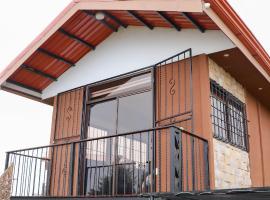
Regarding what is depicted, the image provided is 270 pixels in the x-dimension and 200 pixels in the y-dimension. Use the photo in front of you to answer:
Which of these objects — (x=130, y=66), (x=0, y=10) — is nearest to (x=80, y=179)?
(x=130, y=66)

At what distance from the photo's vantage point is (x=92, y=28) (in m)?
7.89

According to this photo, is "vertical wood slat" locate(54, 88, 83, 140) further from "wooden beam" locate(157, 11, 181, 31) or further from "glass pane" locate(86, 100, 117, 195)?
"wooden beam" locate(157, 11, 181, 31)

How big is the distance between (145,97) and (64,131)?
2243 millimetres

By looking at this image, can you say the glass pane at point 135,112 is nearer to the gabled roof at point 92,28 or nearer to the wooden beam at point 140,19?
the wooden beam at point 140,19

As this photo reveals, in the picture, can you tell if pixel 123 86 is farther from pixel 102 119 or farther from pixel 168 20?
pixel 168 20

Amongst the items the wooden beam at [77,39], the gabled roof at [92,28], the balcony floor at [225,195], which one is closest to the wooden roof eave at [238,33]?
the gabled roof at [92,28]

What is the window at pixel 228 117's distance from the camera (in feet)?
22.2

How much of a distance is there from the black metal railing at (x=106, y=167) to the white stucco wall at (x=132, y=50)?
1419mm

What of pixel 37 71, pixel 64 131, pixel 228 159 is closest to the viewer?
pixel 228 159

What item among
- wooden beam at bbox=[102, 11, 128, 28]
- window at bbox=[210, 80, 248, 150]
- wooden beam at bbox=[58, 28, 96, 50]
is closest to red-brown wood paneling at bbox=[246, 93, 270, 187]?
window at bbox=[210, 80, 248, 150]

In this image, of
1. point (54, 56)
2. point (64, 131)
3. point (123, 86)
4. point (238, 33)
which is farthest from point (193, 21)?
point (64, 131)

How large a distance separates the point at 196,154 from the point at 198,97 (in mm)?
992

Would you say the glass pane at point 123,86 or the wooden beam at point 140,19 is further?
the glass pane at point 123,86

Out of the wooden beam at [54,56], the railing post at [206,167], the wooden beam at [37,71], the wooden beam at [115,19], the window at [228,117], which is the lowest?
the railing post at [206,167]
